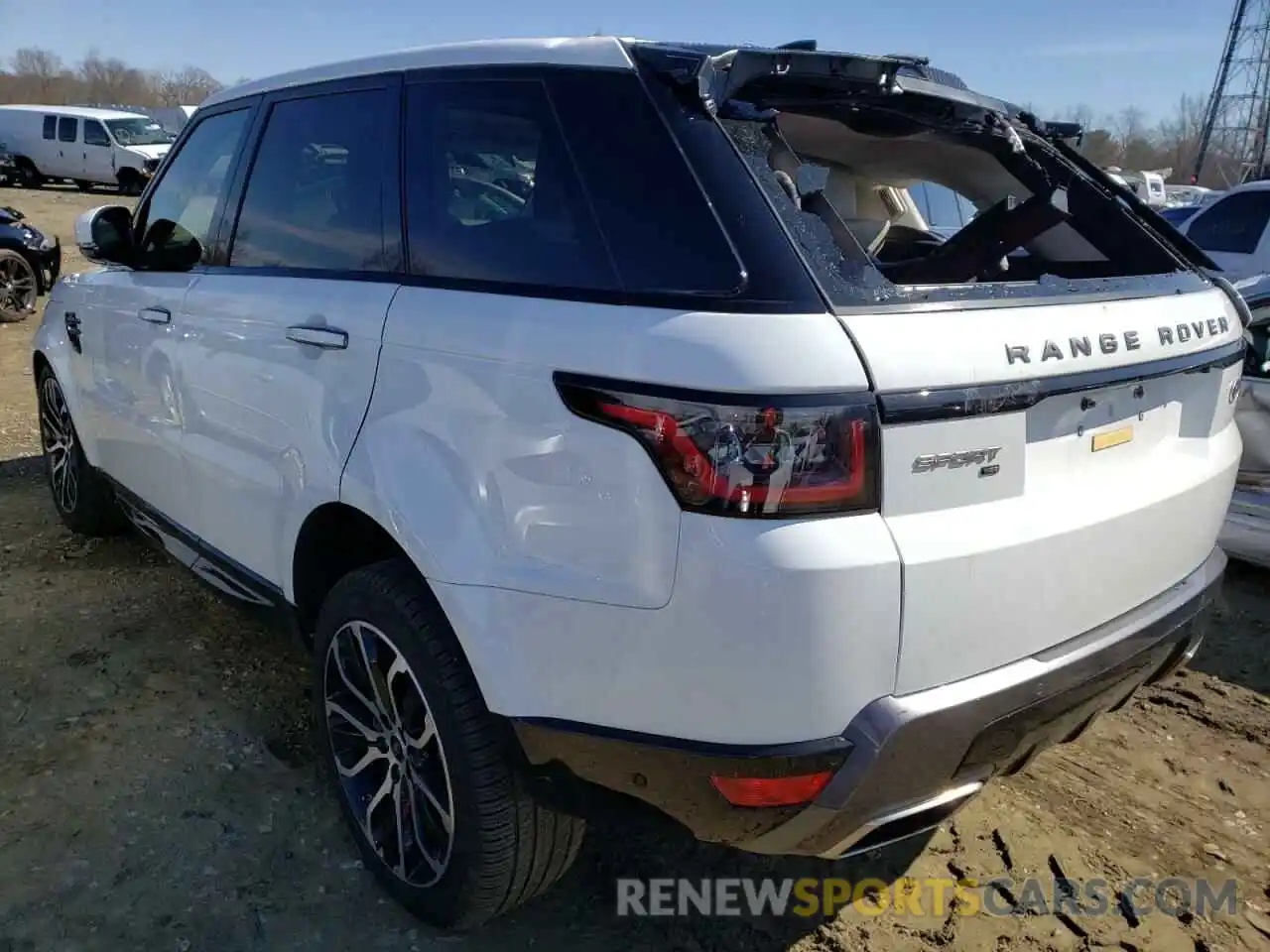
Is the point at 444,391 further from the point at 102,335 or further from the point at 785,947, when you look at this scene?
the point at 102,335

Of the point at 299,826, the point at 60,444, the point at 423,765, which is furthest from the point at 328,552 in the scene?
the point at 60,444

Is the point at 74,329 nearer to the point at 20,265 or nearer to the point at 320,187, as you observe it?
the point at 320,187

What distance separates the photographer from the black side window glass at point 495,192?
1986mm

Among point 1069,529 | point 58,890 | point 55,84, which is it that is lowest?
point 58,890

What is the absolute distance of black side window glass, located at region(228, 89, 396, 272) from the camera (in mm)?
2516

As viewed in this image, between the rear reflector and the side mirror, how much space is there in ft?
9.63

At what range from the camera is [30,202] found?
79.2 feet

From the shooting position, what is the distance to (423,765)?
234 centimetres

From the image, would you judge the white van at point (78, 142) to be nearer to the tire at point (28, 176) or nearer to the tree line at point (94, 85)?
the tire at point (28, 176)

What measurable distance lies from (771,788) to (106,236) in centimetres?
307

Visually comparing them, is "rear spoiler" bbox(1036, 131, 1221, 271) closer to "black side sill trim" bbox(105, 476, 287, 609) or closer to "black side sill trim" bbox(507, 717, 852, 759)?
"black side sill trim" bbox(507, 717, 852, 759)

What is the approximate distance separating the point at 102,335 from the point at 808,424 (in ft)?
10.6

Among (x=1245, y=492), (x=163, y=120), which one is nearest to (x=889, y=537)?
(x=1245, y=492)

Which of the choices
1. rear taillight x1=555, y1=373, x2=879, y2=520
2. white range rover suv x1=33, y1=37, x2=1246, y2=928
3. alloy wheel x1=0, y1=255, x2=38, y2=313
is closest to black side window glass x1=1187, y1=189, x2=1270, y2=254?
white range rover suv x1=33, y1=37, x2=1246, y2=928
